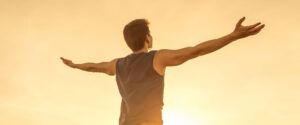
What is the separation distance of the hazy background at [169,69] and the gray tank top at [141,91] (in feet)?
9.16

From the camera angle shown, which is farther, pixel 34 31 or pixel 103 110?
pixel 103 110

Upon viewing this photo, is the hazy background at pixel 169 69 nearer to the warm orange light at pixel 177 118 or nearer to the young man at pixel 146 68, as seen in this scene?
the warm orange light at pixel 177 118

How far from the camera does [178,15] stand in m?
5.19

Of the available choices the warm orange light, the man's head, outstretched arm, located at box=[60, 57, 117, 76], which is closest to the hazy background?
the warm orange light

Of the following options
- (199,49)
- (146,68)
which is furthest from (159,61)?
(199,49)

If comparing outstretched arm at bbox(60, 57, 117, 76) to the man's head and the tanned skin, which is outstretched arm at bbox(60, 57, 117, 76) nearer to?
the man's head

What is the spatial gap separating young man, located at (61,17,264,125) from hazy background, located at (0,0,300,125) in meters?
2.66

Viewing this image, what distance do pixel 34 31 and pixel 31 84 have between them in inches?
47.2

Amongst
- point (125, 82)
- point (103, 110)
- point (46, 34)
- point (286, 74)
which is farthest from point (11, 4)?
point (286, 74)

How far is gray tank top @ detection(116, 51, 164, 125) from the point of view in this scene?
85.4 inches

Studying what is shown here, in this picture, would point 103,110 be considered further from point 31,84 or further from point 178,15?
point 178,15

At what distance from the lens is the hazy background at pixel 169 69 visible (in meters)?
5.17

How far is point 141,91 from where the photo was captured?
7.32 ft

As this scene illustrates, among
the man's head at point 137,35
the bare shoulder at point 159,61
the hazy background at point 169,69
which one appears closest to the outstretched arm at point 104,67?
the man's head at point 137,35
